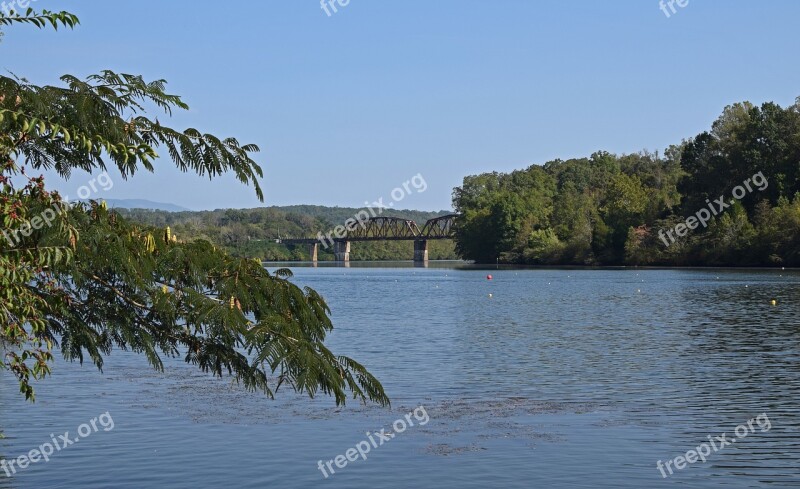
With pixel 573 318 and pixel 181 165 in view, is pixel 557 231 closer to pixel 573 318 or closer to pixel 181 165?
pixel 573 318

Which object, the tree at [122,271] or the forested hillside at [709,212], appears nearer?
the tree at [122,271]

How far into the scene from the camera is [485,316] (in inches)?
2120

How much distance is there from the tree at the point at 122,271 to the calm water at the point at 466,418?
8007 millimetres

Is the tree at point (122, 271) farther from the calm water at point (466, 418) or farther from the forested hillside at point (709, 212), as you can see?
the forested hillside at point (709, 212)

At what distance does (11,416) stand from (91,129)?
1524 centimetres

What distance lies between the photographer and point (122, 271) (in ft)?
25.2

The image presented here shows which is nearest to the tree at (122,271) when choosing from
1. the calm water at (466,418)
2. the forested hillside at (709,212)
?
the calm water at (466,418)

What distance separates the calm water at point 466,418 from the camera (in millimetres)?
16469

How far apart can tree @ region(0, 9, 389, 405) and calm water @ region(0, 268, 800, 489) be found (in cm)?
Result: 801

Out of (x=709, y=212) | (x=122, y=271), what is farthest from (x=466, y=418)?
(x=709, y=212)

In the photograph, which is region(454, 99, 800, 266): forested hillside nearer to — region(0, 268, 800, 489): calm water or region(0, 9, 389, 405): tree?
region(0, 268, 800, 489): calm water

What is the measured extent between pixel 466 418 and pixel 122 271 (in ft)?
48.0

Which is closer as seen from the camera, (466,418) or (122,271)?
(122,271)

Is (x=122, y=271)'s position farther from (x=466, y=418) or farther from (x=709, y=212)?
(x=709, y=212)
